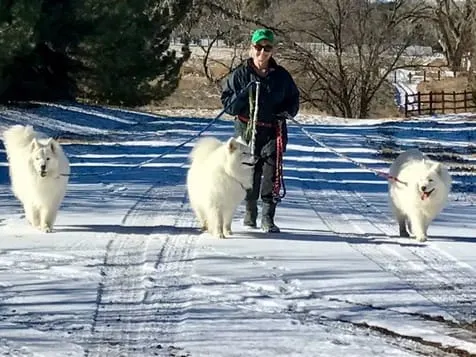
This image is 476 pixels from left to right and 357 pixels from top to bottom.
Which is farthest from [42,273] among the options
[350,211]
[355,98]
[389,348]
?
[355,98]

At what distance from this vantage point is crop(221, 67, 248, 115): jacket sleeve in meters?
9.12

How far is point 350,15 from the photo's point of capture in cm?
4597

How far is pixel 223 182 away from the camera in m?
8.84

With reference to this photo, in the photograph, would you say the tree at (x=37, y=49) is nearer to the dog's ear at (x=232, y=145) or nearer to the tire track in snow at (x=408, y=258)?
the tire track in snow at (x=408, y=258)

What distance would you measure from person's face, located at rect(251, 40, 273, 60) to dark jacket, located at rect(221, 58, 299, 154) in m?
0.14

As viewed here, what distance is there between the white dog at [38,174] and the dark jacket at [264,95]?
5.99 feet

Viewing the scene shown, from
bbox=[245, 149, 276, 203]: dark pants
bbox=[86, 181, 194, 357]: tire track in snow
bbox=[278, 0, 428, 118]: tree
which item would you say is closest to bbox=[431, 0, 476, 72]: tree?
bbox=[278, 0, 428, 118]: tree

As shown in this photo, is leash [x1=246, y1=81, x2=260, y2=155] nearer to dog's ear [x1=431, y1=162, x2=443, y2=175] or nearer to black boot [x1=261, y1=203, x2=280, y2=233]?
black boot [x1=261, y1=203, x2=280, y2=233]

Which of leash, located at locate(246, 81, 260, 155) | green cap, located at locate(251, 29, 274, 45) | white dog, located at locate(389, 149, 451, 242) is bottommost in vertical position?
white dog, located at locate(389, 149, 451, 242)

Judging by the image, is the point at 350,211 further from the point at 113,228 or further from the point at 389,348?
the point at 389,348

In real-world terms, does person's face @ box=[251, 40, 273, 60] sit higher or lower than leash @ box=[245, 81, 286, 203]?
higher

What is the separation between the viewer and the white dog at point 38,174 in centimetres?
887

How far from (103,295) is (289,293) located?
53.1 inches

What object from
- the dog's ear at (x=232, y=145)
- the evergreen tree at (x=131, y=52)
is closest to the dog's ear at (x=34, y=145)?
the dog's ear at (x=232, y=145)
